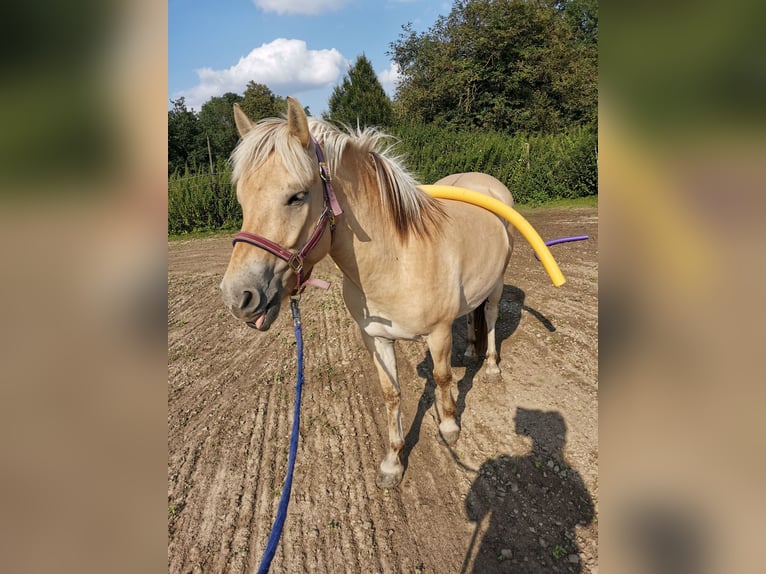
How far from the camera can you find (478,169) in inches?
607

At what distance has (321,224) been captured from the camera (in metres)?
A: 2.00

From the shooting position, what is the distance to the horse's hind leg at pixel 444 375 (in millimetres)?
2852

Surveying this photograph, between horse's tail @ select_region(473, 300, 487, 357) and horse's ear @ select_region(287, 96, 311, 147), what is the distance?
299 centimetres

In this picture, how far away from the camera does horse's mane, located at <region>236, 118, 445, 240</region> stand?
1.84 meters

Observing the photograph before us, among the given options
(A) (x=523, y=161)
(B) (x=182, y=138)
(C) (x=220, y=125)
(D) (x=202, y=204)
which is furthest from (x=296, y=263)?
(C) (x=220, y=125)

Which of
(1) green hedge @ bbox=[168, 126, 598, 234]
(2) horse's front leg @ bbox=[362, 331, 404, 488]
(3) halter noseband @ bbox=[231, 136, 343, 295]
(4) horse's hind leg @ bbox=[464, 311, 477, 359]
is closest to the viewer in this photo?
(3) halter noseband @ bbox=[231, 136, 343, 295]

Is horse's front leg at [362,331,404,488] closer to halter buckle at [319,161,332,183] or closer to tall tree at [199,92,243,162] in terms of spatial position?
halter buckle at [319,161,332,183]

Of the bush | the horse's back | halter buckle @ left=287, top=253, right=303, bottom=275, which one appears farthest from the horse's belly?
the bush

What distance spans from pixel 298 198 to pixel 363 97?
70.0ft

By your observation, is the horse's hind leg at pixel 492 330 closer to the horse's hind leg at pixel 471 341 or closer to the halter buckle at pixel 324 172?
the horse's hind leg at pixel 471 341

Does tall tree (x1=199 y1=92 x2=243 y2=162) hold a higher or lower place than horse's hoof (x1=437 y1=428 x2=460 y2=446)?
higher

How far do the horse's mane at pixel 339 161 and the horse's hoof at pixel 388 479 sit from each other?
6.01 feet
